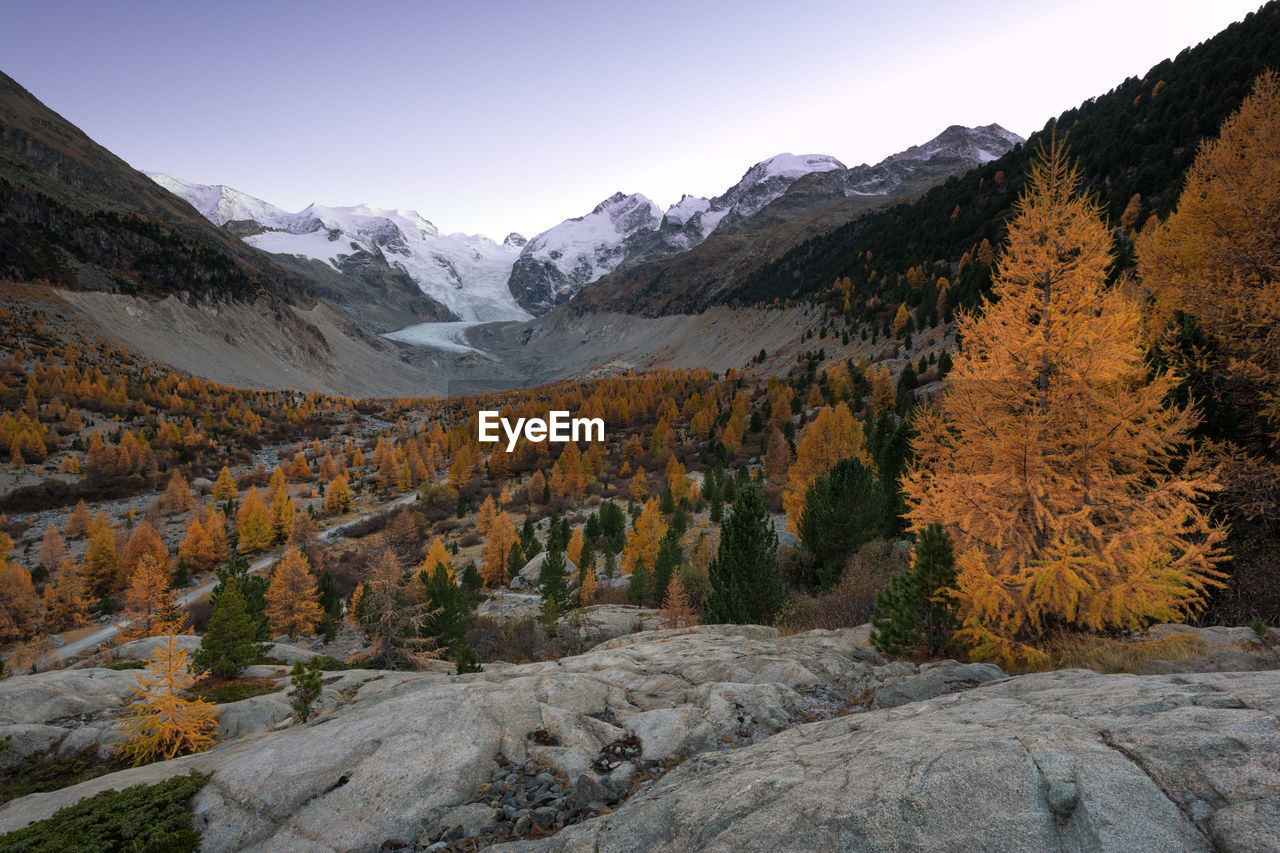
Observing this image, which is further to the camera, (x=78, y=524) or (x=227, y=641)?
(x=78, y=524)

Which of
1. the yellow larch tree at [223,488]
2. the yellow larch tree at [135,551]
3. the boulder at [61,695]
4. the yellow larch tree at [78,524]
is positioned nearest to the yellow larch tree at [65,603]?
the yellow larch tree at [135,551]

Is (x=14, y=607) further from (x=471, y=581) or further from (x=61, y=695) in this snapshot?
(x=61, y=695)

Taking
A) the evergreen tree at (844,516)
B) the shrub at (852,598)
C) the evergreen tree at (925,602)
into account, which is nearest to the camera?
the evergreen tree at (925,602)

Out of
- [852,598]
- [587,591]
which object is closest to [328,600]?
[587,591]

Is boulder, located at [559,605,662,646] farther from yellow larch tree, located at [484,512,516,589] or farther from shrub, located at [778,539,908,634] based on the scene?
yellow larch tree, located at [484,512,516,589]

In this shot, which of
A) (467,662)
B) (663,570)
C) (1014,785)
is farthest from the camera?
(663,570)

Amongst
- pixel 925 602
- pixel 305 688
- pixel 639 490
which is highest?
pixel 925 602

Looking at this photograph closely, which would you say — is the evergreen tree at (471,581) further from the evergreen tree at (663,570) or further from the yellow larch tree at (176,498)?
the yellow larch tree at (176,498)
